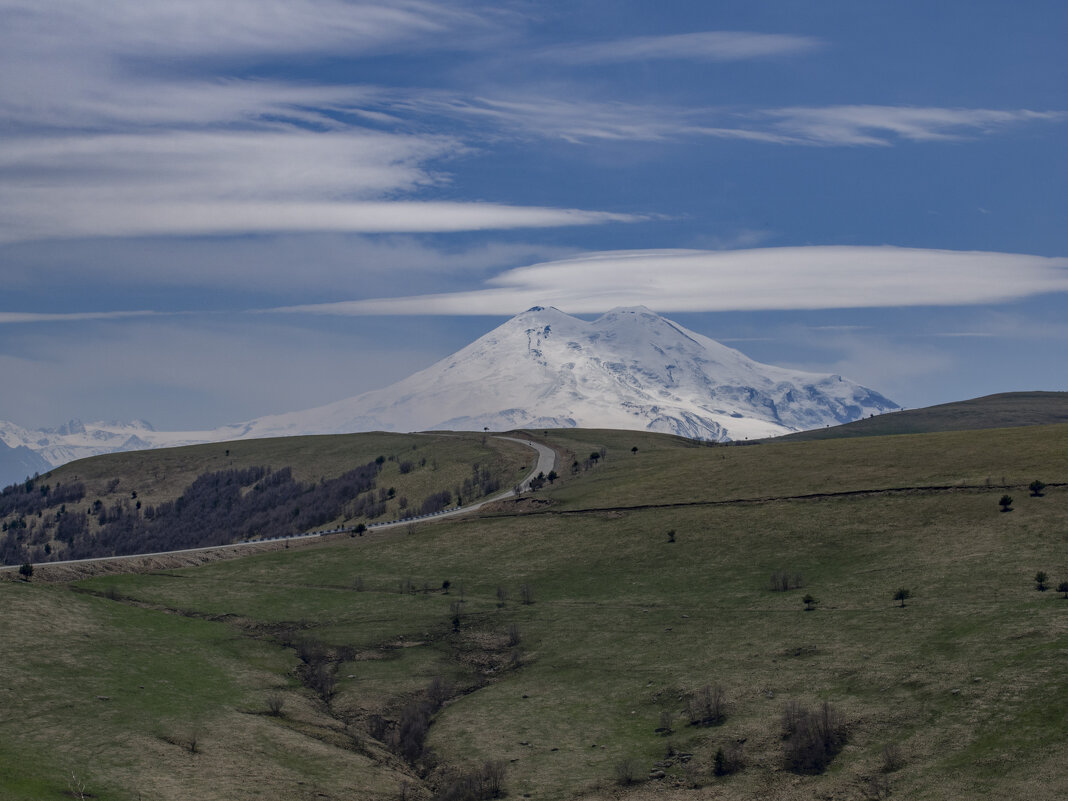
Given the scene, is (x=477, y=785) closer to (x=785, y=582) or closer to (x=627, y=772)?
(x=627, y=772)

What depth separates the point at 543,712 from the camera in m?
53.6

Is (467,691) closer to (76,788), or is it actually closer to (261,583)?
(76,788)

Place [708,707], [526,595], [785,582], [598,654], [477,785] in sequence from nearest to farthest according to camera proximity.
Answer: [477,785] → [708,707] → [598,654] → [785,582] → [526,595]

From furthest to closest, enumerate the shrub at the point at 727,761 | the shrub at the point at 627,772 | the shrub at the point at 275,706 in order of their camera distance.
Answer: the shrub at the point at 275,706
the shrub at the point at 627,772
the shrub at the point at 727,761

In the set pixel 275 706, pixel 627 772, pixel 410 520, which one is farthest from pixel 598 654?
pixel 410 520

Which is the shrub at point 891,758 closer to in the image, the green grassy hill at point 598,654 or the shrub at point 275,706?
the green grassy hill at point 598,654

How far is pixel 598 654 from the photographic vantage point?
207ft

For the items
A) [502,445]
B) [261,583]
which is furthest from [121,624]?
[502,445]

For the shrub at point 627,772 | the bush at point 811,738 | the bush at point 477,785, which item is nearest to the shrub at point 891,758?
the bush at point 811,738

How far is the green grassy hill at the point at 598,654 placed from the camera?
137 feet

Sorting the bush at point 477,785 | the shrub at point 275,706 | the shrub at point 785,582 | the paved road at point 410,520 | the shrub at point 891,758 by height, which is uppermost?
the paved road at point 410,520

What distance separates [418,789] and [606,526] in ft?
→ 193

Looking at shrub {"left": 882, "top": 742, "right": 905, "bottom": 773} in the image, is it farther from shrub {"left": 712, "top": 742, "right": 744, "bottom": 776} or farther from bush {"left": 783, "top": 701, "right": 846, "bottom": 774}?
shrub {"left": 712, "top": 742, "right": 744, "bottom": 776}

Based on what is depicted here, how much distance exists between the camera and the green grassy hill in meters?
41.6
